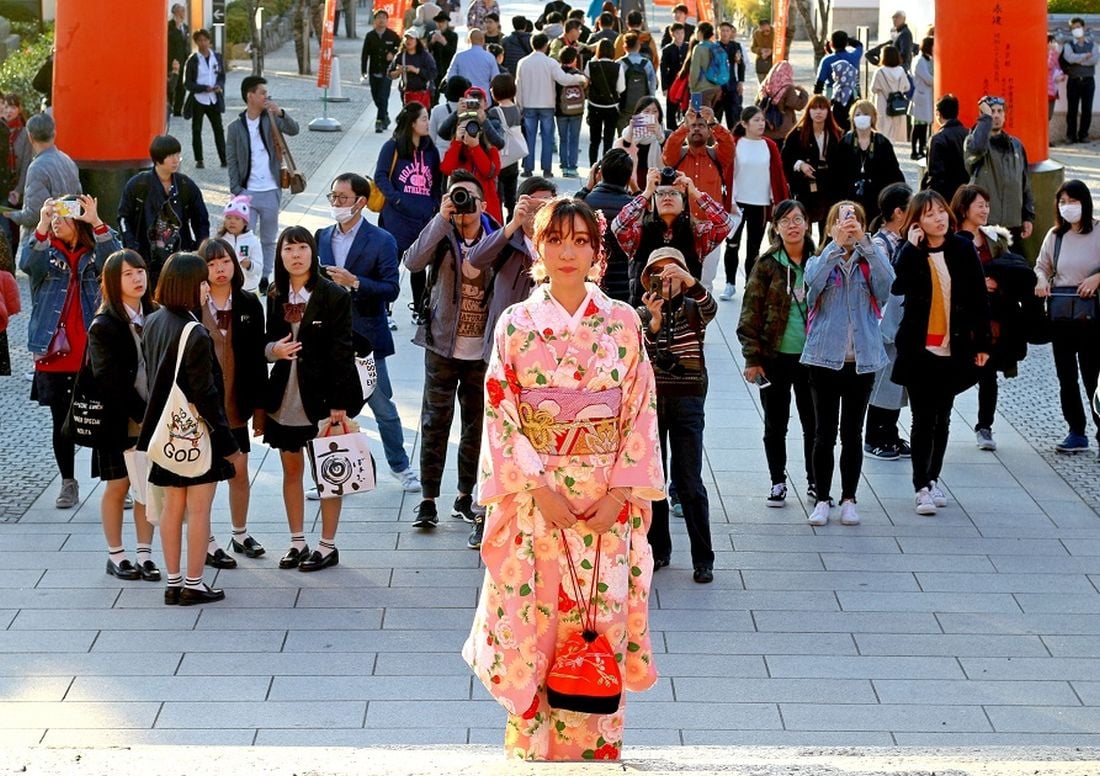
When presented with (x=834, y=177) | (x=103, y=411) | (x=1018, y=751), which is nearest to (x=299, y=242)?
(x=103, y=411)

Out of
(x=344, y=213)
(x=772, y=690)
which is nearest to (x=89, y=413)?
(x=344, y=213)

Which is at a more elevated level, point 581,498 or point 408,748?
point 581,498

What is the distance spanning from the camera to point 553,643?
208 inches

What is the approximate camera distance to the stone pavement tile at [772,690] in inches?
254

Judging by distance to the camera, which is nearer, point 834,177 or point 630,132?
point 630,132

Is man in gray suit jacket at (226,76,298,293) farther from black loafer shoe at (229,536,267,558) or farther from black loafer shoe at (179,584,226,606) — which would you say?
black loafer shoe at (179,584,226,606)

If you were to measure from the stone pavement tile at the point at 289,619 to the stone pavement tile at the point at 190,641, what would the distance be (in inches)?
3.1

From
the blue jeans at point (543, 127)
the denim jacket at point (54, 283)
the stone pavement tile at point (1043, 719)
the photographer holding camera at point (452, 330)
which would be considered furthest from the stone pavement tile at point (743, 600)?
the blue jeans at point (543, 127)

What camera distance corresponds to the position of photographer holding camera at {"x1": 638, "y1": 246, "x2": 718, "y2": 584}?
24.8ft

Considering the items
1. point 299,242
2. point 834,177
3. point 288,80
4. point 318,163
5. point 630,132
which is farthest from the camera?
point 288,80

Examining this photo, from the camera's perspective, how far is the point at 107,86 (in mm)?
14078

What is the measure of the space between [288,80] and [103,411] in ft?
80.2

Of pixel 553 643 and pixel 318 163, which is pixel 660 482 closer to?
pixel 553 643

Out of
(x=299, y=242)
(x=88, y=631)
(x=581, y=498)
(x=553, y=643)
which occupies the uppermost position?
(x=299, y=242)
